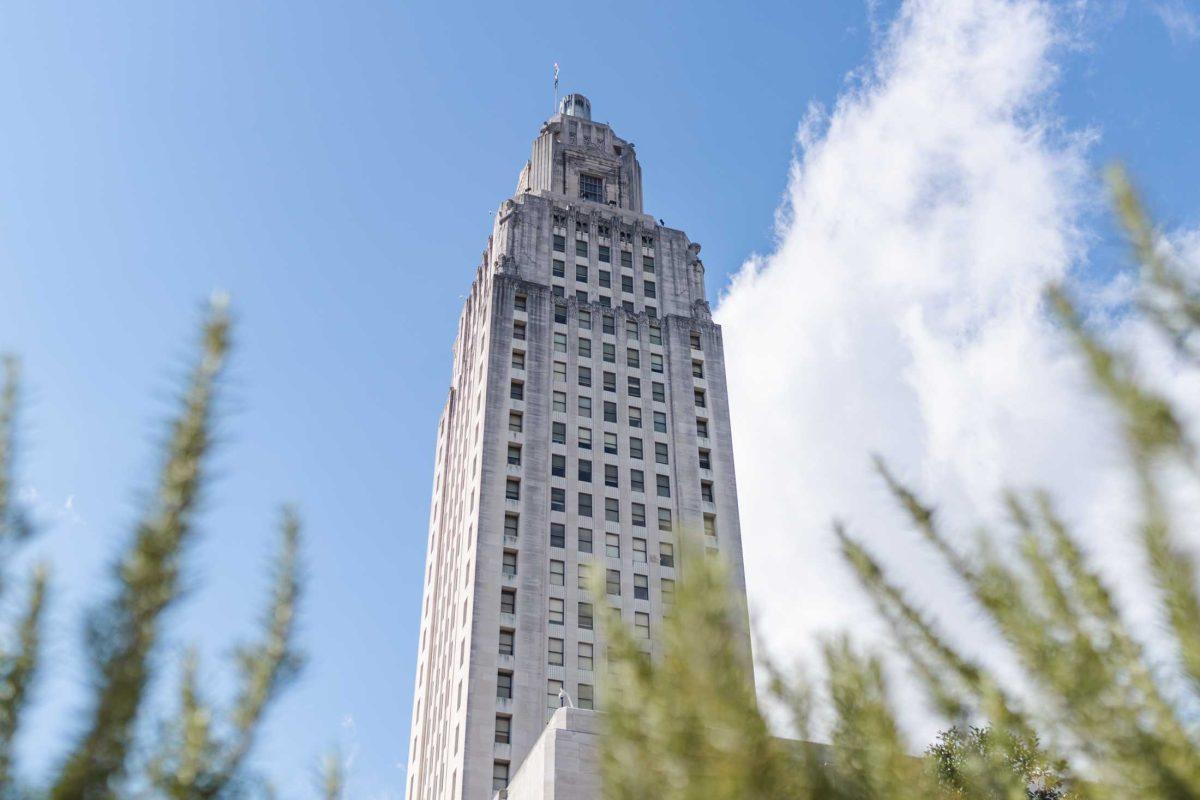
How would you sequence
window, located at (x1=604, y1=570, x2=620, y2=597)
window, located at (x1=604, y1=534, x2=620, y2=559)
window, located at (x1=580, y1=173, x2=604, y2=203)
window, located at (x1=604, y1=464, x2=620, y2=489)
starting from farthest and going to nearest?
window, located at (x1=580, y1=173, x2=604, y2=203), window, located at (x1=604, y1=464, x2=620, y2=489), window, located at (x1=604, y1=534, x2=620, y2=559), window, located at (x1=604, y1=570, x2=620, y2=597)

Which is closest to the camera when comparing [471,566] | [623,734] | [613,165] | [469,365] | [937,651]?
[623,734]

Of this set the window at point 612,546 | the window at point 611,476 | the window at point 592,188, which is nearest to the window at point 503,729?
the window at point 612,546

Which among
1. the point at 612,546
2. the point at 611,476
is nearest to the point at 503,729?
the point at 612,546

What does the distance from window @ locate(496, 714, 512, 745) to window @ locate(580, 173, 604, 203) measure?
1390 inches

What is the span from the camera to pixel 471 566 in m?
47.8

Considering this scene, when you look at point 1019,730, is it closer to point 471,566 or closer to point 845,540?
point 845,540

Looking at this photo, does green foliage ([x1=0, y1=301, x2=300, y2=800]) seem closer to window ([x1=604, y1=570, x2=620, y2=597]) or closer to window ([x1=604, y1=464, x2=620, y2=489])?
window ([x1=604, y1=570, x2=620, y2=597])

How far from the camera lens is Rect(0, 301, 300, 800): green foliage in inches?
150

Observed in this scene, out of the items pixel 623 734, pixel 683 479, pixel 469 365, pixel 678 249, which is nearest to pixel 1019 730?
pixel 623 734

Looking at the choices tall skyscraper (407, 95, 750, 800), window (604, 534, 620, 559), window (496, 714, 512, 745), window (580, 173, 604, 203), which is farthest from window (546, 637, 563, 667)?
window (580, 173, 604, 203)

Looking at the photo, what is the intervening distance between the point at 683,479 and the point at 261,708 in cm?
4844

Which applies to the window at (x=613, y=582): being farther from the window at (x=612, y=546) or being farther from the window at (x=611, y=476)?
the window at (x=611, y=476)

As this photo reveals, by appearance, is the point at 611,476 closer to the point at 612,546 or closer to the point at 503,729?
the point at 612,546

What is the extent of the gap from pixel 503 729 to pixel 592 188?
123ft
